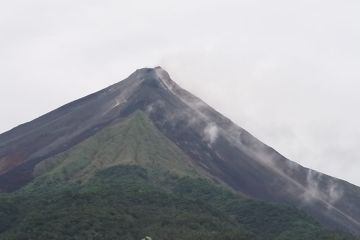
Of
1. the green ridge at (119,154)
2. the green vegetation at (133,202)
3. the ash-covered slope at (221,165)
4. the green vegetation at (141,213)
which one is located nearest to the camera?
the green vegetation at (141,213)

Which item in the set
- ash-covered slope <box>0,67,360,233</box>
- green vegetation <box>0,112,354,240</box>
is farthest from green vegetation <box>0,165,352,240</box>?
ash-covered slope <box>0,67,360,233</box>

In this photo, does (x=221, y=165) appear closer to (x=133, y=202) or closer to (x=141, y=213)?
(x=133, y=202)

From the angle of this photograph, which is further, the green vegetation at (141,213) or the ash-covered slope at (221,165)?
the ash-covered slope at (221,165)

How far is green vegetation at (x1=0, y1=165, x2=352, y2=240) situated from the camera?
102 meters

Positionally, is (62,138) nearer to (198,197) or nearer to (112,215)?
(198,197)

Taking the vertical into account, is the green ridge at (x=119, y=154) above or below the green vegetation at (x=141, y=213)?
above

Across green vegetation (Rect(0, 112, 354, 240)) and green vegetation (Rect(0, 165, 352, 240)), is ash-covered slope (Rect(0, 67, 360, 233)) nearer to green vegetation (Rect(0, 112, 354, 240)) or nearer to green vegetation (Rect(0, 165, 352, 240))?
green vegetation (Rect(0, 112, 354, 240))

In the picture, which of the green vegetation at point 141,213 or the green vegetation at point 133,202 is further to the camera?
the green vegetation at point 133,202

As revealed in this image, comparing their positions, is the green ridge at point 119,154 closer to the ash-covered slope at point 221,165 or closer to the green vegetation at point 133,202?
the green vegetation at point 133,202

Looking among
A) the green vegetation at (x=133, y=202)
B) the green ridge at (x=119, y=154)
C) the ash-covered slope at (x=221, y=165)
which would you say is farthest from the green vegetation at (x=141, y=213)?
the ash-covered slope at (x=221, y=165)

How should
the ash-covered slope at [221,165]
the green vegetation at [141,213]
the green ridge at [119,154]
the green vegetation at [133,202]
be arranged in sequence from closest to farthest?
1. the green vegetation at [141,213]
2. the green vegetation at [133,202]
3. the green ridge at [119,154]
4. the ash-covered slope at [221,165]

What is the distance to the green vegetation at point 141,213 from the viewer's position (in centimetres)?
10238

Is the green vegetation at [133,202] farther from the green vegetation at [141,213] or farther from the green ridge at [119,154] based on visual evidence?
the green vegetation at [141,213]

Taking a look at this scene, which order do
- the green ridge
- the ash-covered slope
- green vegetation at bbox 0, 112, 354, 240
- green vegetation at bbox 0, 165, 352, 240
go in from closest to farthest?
green vegetation at bbox 0, 165, 352, 240 < green vegetation at bbox 0, 112, 354, 240 < the green ridge < the ash-covered slope
